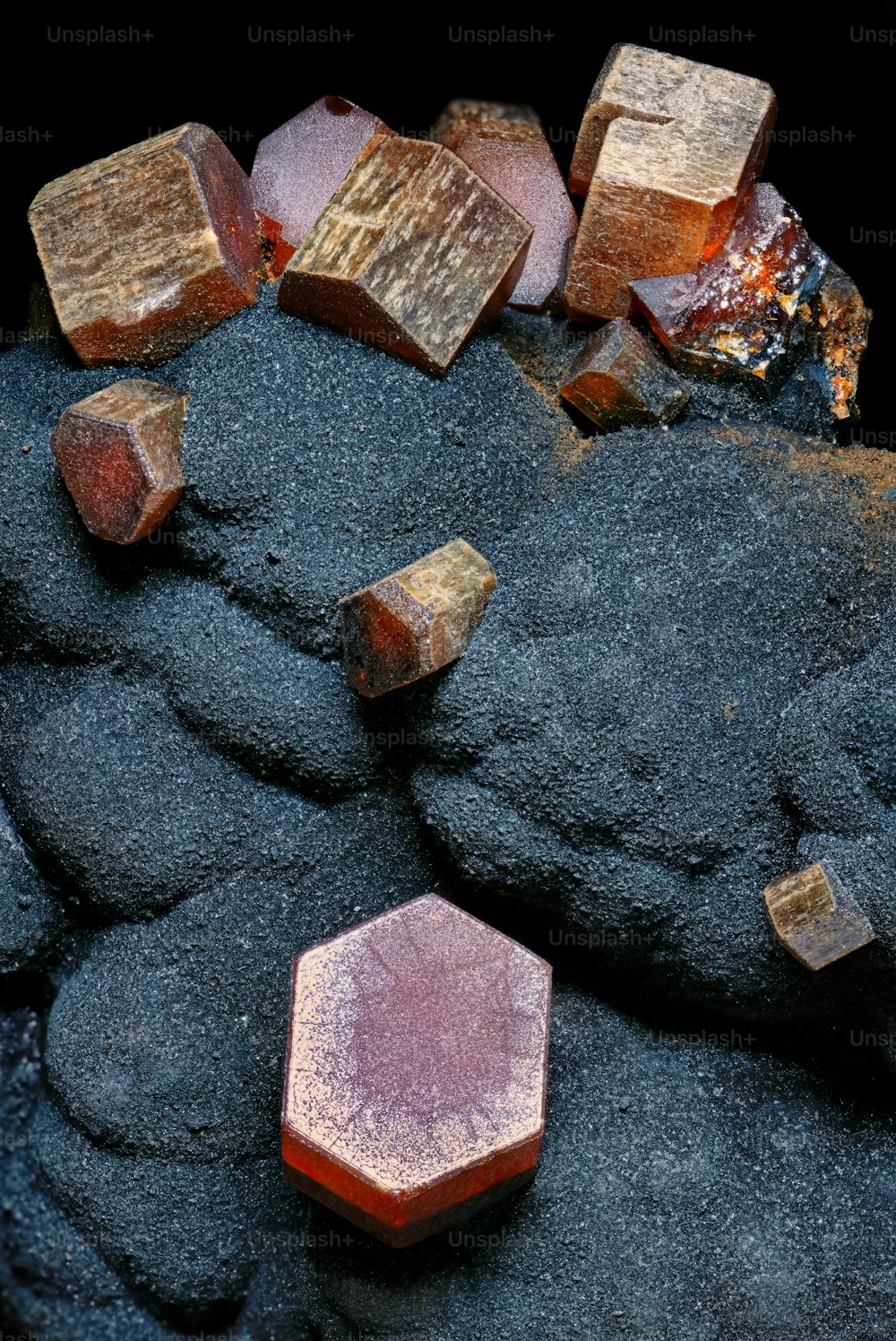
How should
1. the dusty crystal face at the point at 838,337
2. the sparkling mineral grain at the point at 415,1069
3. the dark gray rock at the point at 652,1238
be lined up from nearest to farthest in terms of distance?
the sparkling mineral grain at the point at 415,1069
the dark gray rock at the point at 652,1238
the dusty crystal face at the point at 838,337

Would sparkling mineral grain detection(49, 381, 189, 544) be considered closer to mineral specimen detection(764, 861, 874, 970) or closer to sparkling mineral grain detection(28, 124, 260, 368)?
sparkling mineral grain detection(28, 124, 260, 368)

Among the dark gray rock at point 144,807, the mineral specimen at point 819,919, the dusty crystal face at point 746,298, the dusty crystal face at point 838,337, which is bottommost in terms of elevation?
the mineral specimen at point 819,919

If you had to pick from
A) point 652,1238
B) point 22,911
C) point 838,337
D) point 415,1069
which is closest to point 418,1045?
point 415,1069

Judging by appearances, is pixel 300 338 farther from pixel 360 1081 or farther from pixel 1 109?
pixel 360 1081

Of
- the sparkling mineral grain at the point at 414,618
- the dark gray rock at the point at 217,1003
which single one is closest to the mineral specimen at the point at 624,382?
the sparkling mineral grain at the point at 414,618

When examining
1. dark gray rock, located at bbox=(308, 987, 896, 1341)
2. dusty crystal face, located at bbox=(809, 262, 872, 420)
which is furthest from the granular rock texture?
dusty crystal face, located at bbox=(809, 262, 872, 420)

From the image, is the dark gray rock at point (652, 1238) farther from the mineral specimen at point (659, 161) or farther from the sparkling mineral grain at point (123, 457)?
the mineral specimen at point (659, 161)
